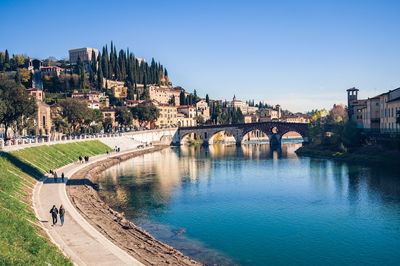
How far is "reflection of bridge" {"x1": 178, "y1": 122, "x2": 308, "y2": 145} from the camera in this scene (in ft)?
352

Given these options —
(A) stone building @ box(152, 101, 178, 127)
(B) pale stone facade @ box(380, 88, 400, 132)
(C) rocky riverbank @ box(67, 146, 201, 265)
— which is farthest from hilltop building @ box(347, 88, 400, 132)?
(A) stone building @ box(152, 101, 178, 127)

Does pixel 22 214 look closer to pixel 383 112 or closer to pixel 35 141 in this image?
pixel 35 141

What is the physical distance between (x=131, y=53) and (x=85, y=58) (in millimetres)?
42484

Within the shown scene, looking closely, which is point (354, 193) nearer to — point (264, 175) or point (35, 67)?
point (264, 175)

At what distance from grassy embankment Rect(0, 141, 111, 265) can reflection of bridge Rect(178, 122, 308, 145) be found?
250 feet

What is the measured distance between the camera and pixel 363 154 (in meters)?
65.9

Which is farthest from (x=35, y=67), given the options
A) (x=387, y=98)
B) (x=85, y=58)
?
(x=387, y=98)

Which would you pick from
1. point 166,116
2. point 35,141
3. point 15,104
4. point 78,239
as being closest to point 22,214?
point 78,239

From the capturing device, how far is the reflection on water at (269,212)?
908 inches

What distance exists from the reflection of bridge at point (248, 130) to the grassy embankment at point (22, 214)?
76050 millimetres

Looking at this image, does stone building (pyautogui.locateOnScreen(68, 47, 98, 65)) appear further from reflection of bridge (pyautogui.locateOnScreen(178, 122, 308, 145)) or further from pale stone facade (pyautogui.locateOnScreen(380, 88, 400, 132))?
pale stone facade (pyautogui.locateOnScreen(380, 88, 400, 132))

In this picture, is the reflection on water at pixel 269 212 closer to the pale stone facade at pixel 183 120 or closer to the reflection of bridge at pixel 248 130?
the reflection of bridge at pixel 248 130

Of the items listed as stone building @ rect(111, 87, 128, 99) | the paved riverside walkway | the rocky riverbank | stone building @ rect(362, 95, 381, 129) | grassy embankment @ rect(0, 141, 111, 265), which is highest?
stone building @ rect(111, 87, 128, 99)

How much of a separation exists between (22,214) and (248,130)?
340 feet
